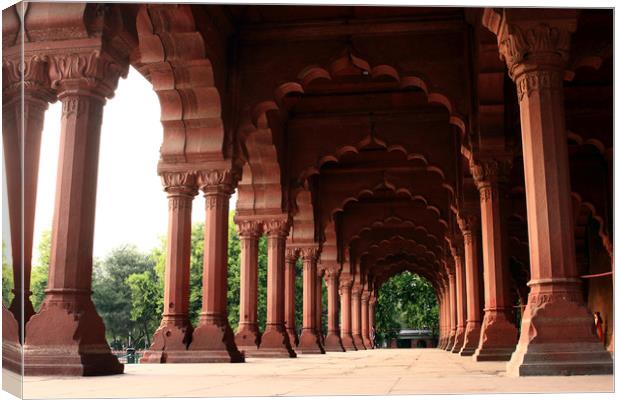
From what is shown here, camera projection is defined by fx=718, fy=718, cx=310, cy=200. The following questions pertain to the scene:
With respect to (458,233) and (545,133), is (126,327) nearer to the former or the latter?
(458,233)

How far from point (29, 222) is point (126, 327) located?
44.4 m

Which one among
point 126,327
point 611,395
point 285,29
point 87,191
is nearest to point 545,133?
point 611,395

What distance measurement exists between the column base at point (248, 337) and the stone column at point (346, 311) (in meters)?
15.6

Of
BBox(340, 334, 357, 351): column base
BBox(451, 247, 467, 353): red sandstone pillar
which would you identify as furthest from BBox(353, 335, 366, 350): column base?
BBox(451, 247, 467, 353): red sandstone pillar

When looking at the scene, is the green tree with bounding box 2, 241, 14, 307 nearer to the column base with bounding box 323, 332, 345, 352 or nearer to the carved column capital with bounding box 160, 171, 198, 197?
the carved column capital with bounding box 160, 171, 198, 197

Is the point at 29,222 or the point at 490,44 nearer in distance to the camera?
the point at 29,222

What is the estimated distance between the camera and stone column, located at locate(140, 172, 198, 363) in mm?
12759

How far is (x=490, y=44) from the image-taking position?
38.3ft

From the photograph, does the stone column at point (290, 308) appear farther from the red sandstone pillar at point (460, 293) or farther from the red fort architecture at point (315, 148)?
the red sandstone pillar at point (460, 293)

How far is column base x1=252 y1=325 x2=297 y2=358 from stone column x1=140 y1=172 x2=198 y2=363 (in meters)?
4.58

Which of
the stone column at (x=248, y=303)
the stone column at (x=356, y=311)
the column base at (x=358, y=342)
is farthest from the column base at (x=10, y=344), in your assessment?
the stone column at (x=356, y=311)

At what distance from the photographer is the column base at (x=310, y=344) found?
23.2 metres

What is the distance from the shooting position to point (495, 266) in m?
13.2

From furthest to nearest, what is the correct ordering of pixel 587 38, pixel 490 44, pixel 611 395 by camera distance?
1. pixel 490 44
2. pixel 587 38
3. pixel 611 395
